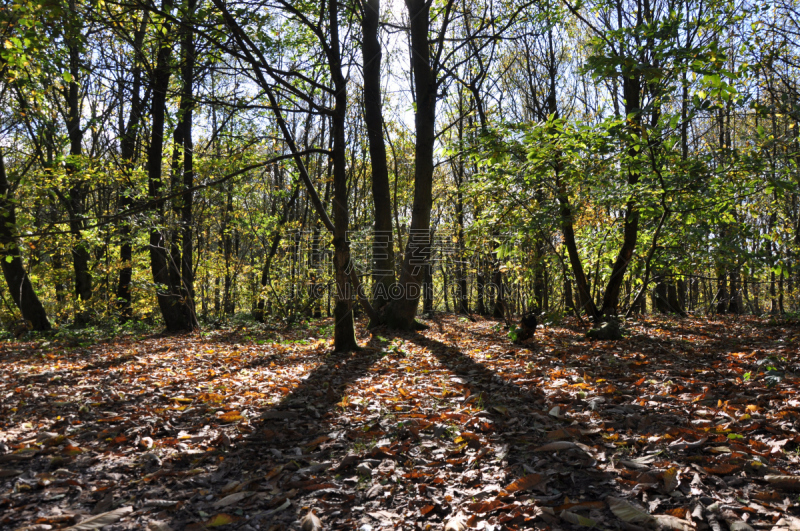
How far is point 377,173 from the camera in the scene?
972 centimetres

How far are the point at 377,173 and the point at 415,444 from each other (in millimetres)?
7278

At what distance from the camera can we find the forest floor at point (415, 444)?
240cm

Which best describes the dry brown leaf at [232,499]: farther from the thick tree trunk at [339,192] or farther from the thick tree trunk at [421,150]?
the thick tree trunk at [421,150]

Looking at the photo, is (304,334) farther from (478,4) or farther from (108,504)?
(478,4)

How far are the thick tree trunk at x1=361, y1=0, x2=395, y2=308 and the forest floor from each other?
372cm

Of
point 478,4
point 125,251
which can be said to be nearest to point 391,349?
point 125,251

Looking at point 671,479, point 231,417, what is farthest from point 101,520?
point 671,479

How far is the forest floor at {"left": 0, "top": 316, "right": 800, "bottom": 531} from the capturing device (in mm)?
2402

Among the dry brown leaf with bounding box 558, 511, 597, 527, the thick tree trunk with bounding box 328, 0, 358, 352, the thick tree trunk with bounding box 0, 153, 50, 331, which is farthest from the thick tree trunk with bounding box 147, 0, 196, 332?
the dry brown leaf with bounding box 558, 511, 597, 527

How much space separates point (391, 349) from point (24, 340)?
27.4 feet

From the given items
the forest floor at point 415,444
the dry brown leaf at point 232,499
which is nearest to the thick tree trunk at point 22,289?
the forest floor at point 415,444

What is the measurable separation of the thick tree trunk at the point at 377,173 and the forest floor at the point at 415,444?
372 centimetres

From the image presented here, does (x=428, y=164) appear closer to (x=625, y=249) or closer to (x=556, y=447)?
(x=625, y=249)

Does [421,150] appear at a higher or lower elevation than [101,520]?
higher
